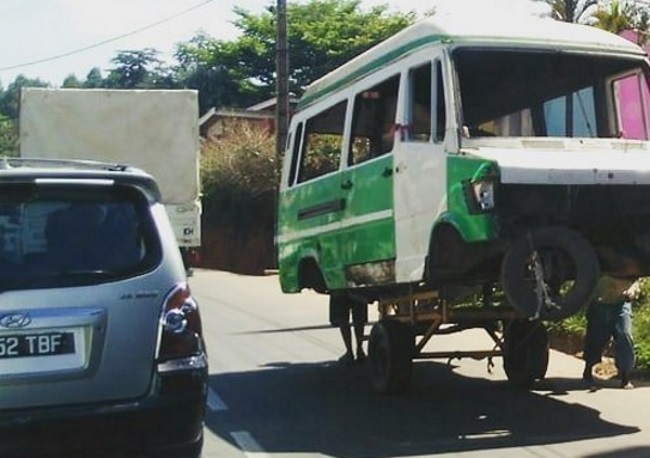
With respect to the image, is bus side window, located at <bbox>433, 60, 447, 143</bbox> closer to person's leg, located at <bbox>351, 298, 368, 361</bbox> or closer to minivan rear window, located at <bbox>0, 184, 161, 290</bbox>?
minivan rear window, located at <bbox>0, 184, 161, 290</bbox>

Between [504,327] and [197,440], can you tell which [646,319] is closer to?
[504,327]

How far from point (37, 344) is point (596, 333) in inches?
245

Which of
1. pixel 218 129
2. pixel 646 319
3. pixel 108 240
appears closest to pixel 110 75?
pixel 218 129

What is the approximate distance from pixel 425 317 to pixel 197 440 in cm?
439

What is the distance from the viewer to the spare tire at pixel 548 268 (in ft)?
26.3

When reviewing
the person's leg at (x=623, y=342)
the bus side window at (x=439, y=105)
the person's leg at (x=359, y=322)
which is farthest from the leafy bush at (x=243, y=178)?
the bus side window at (x=439, y=105)

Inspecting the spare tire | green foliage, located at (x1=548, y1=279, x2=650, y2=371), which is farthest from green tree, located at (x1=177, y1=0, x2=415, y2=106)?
the spare tire

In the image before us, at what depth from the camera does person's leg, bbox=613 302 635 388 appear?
33.9 feet

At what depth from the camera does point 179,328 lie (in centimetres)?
582

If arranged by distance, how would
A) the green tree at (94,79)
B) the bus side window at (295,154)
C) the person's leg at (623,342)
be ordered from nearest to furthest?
the person's leg at (623,342)
the bus side window at (295,154)
the green tree at (94,79)

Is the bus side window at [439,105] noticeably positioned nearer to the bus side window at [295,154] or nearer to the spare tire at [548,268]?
the spare tire at [548,268]

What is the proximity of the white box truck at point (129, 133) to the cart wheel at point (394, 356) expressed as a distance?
6.93m

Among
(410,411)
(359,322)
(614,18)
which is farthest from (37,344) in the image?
(614,18)

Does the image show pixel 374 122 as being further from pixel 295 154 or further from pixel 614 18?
pixel 614 18
